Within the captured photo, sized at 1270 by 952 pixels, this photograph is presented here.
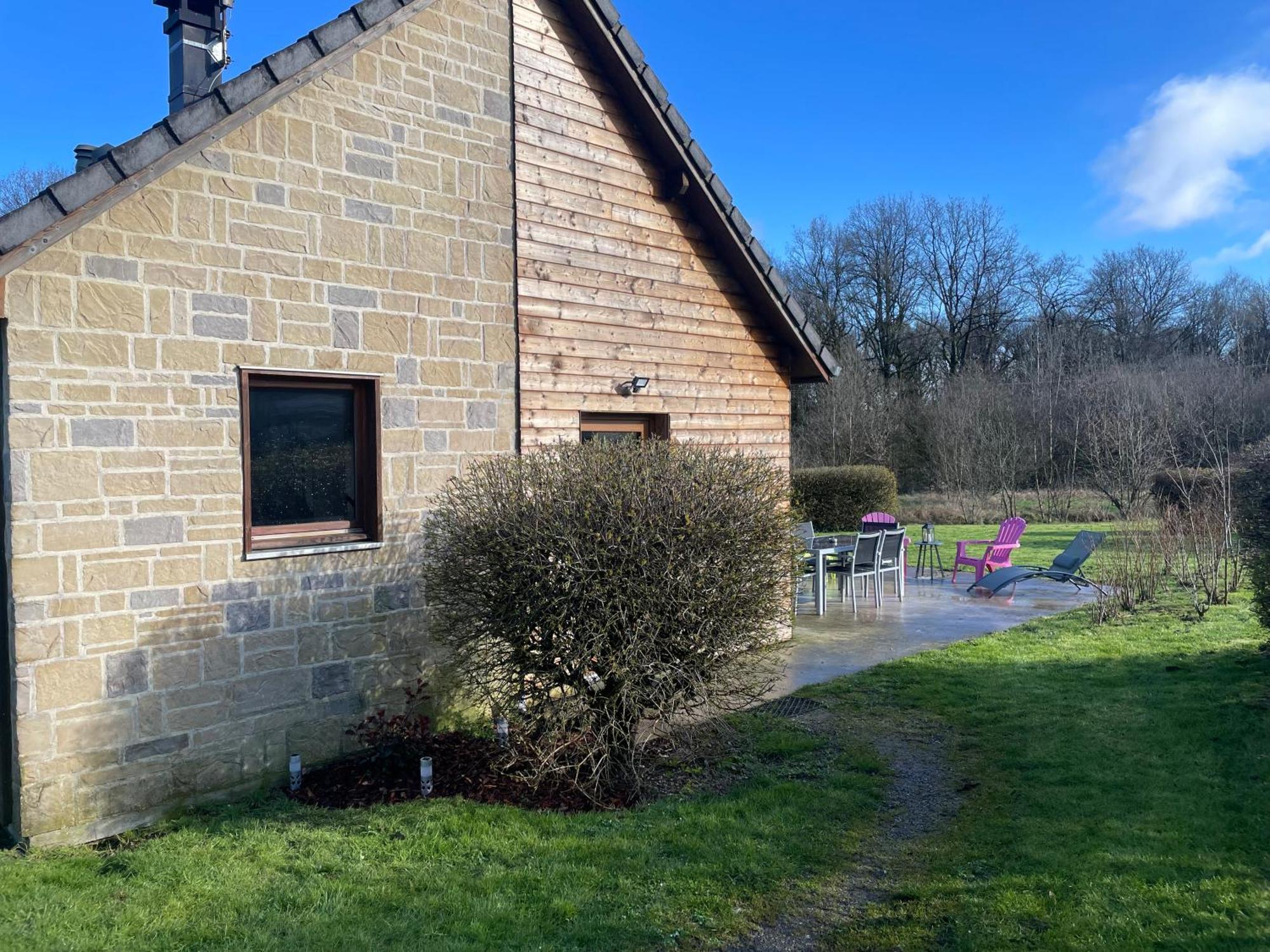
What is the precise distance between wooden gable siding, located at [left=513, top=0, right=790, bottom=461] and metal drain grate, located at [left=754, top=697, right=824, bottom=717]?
86.3 inches

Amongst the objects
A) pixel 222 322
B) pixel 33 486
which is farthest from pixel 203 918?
pixel 222 322

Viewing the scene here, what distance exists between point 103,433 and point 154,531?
24.8 inches

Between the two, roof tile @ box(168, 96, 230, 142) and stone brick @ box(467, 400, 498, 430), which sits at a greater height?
roof tile @ box(168, 96, 230, 142)

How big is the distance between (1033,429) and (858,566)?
20.9 metres

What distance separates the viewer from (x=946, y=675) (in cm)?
822

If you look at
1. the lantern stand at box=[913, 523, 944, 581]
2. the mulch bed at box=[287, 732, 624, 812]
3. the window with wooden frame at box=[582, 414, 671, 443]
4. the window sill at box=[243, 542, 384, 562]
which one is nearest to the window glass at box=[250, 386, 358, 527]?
the window sill at box=[243, 542, 384, 562]

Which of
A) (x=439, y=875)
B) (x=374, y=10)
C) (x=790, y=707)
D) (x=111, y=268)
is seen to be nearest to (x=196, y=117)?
(x=111, y=268)

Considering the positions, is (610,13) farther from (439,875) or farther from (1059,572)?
(1059,572)

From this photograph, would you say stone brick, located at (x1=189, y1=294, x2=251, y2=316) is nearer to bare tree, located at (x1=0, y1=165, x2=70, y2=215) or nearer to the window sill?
the window sill

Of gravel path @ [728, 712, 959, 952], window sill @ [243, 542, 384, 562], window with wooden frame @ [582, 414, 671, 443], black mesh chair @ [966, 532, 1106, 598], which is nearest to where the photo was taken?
gravel path @ [728, 712, 959, 952]

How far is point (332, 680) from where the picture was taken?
623 centimetres

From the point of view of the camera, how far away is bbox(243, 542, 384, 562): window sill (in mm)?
5824

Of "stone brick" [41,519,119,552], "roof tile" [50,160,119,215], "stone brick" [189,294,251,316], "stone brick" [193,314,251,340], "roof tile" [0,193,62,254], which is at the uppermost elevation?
"roof tile" [50,160,119,215]

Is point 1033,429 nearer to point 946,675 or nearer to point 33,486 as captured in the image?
point 946,675
